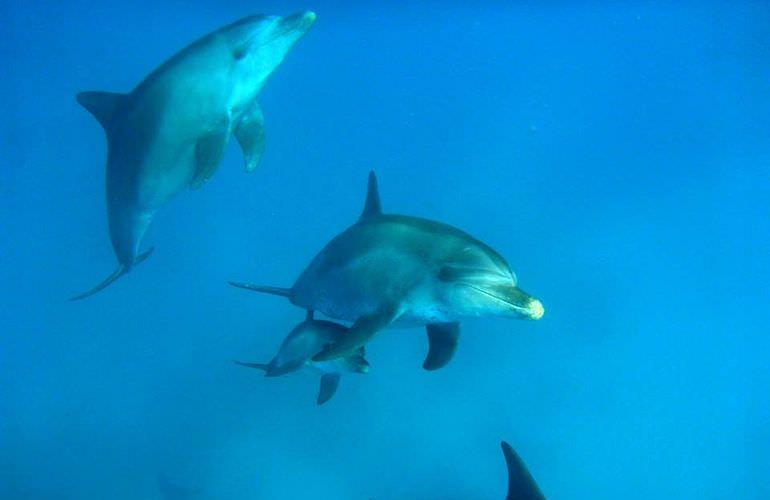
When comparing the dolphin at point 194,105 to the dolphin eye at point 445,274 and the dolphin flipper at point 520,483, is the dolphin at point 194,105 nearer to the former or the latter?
the dolphin eye at point 445,274

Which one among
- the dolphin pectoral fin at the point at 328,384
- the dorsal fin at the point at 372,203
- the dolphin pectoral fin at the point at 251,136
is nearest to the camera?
the dorsal fin at the point at 372,203

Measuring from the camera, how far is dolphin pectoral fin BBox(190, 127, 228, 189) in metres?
4.29

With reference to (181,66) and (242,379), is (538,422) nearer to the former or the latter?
(242,379)

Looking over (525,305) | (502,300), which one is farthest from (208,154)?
(525,305)

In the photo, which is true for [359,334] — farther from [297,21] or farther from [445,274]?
[297,21]

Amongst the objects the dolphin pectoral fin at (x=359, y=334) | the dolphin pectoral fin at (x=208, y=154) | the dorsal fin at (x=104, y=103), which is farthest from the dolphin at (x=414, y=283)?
the dorsal fin at (x=104, y=103)

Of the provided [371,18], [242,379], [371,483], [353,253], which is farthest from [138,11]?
[353,253]

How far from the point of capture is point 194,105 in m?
4.35

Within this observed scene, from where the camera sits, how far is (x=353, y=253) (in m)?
3.98

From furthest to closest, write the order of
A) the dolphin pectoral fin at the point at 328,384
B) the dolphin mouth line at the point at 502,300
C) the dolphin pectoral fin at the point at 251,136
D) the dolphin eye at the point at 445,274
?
the dolphin pectoral fin at the point at 328,384 → the dolphin pectoral fin at the point at 251,136 → the dolphin eye at the point at 445,274 → the dolphin mouth line at the point at 502,300

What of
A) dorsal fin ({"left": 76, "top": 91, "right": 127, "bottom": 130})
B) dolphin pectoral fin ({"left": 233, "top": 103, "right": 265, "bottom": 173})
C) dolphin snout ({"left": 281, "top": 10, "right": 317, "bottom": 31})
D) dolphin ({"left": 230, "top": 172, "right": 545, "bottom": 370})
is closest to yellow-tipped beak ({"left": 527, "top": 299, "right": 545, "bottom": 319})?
dolphin ({"left": 230, "top": 172, "right": 545, "bottom": 370})

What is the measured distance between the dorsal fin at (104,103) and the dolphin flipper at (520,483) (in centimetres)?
363

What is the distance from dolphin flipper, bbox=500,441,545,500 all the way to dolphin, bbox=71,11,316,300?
2597 millimetres

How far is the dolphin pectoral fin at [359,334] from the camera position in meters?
3.33
